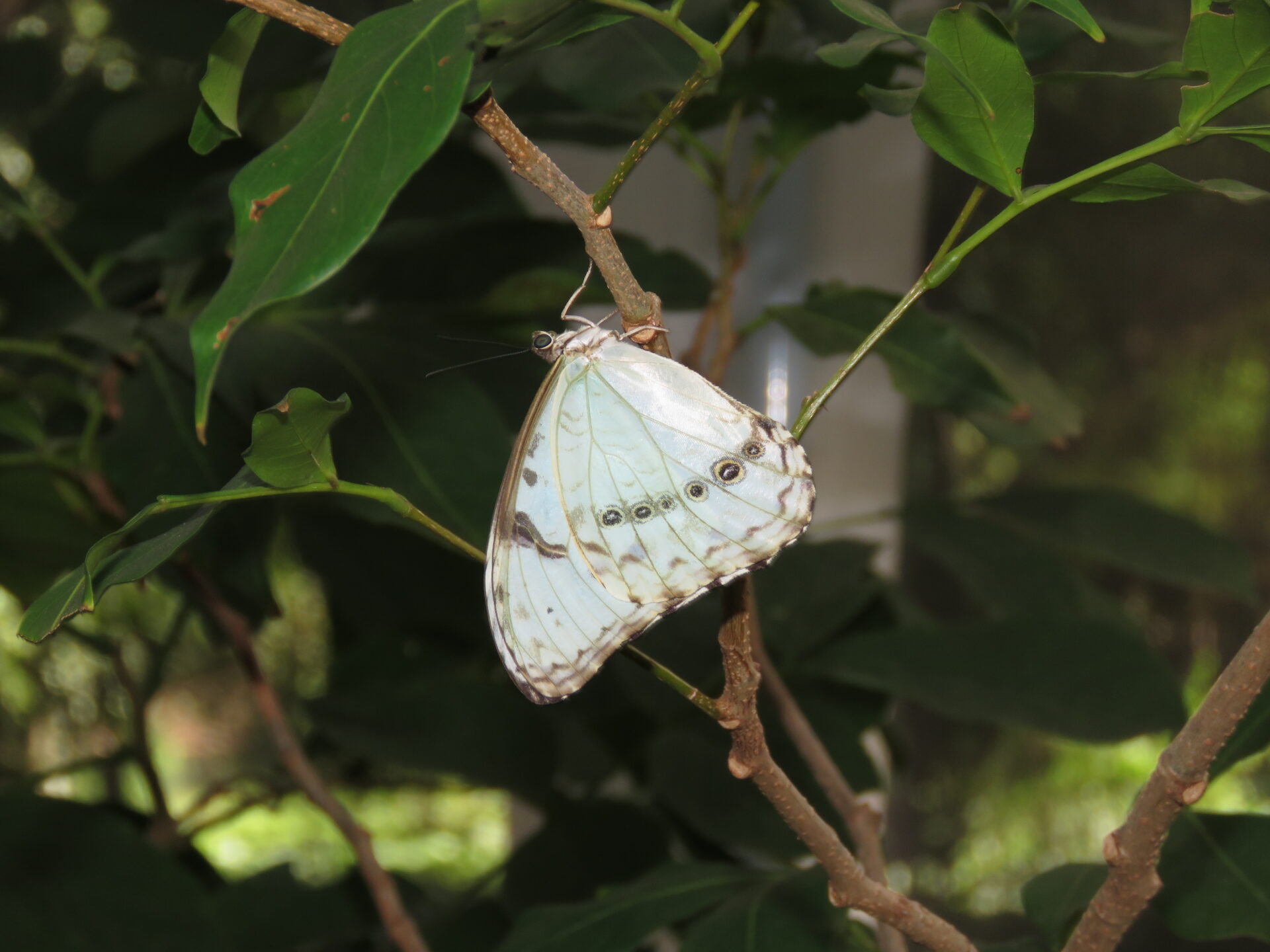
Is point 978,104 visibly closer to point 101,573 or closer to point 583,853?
point 101,573

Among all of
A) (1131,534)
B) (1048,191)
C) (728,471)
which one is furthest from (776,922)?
(1131,534)

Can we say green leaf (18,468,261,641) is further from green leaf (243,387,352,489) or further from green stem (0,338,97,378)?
green stem (0,338,97,378)

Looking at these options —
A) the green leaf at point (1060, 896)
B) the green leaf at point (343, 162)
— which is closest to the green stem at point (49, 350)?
the green leaf at point (343, 162)

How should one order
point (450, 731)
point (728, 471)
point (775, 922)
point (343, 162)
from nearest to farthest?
point (343, 162) < point (728, 471) < point (775, 922) < point (450, 731)

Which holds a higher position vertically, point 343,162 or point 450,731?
point 343,162

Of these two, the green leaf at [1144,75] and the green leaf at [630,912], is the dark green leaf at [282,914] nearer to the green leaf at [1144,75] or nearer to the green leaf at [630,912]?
the green leaf at [630,912]

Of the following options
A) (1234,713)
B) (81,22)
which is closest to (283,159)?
(1234,713)
